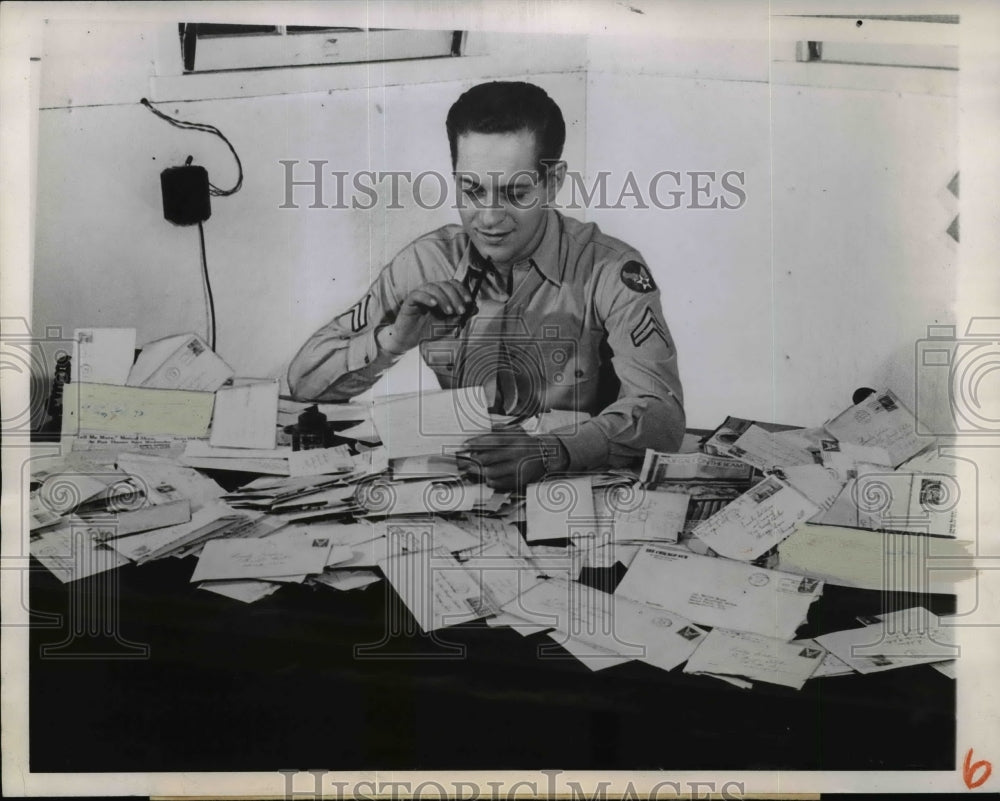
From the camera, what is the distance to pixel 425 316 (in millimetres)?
2531

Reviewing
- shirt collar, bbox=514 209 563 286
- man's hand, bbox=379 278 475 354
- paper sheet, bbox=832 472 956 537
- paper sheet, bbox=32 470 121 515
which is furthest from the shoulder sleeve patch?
paper sheet, bbox=32 470 121 515

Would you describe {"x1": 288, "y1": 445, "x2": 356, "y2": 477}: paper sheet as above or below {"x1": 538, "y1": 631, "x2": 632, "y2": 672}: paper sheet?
above

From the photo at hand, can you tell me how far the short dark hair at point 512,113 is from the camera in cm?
249

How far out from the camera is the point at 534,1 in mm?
2506

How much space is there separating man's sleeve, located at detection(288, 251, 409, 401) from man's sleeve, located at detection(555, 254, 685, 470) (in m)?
0.55

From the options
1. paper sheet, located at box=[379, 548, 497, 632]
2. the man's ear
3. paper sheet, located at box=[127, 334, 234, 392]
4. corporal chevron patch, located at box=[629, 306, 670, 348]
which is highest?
the man's ear

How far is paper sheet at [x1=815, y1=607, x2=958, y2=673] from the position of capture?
2.52 metres

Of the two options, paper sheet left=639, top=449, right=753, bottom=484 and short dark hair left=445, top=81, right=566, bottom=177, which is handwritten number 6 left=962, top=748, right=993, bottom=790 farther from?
short dark hair left=445, top=81, right=566, bottom=177

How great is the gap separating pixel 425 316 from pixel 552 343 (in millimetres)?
347

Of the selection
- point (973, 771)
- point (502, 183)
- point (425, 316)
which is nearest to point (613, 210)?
point (502, 183)

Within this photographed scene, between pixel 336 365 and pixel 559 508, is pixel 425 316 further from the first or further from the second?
pixel 559 508

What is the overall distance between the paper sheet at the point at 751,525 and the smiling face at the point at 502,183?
0.91 meters

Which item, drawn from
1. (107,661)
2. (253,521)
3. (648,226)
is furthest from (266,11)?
(107,661)

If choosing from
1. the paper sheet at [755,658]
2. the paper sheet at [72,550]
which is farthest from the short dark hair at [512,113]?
the paper sheet at [72,550]
